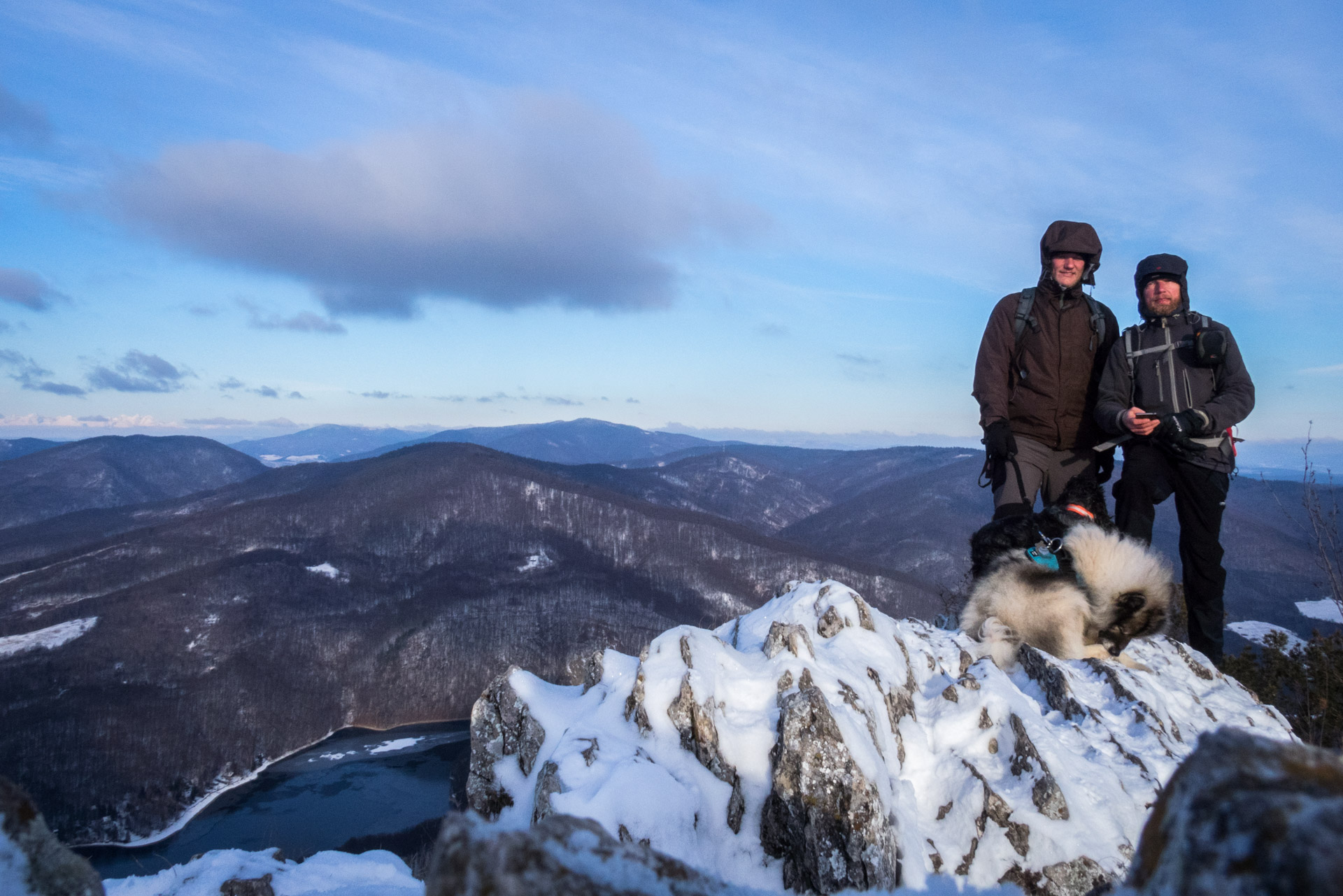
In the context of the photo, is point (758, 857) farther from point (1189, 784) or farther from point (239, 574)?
point (239, 574)

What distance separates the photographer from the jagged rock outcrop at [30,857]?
2.47 meters

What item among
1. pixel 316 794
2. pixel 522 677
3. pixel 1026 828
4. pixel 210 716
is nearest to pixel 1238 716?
pixel 1026 828

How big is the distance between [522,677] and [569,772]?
2502 millimetres

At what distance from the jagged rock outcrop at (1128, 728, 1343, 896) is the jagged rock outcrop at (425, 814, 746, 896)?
4.34 feet

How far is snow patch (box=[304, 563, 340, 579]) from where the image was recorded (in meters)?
166

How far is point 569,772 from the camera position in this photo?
626cm

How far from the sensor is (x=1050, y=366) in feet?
31.2

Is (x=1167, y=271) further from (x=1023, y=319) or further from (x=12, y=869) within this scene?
(x=12, y=869)

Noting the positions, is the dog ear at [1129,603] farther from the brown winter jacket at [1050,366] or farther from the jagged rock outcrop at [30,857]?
the jagged rock outcrop at [30,857]

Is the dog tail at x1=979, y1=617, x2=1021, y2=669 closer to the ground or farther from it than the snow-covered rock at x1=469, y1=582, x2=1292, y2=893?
farther from it

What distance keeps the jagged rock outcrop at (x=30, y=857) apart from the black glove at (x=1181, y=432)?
10843mm

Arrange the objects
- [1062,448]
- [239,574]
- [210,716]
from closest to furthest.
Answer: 1. [1062,448]
2. [210,716]
3. [239,574]

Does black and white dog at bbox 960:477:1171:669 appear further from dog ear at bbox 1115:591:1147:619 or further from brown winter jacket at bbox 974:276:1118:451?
brown winter jacket at bbox 974:276:1118:451

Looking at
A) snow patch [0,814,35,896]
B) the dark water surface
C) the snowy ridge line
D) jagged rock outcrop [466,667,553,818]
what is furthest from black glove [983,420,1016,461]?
the snowy ridge line
